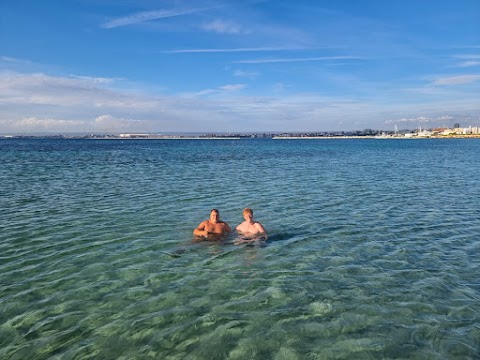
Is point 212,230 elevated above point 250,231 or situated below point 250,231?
above

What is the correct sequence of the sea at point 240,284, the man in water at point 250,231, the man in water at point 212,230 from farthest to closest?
the man in water at point 250,231 < the man in water at point 212,230 < the sea at point 240,284

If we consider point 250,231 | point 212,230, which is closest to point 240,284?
point 212,230

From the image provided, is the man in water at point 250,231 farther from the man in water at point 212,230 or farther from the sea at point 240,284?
the man in water at point 212,230

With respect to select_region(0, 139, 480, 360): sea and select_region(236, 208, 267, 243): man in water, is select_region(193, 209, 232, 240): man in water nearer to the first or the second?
select_region(0, 139, 480, 360): sea

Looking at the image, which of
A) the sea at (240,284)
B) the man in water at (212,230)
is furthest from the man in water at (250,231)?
the man in water at (212,230)

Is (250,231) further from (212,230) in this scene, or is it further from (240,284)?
(240,284)

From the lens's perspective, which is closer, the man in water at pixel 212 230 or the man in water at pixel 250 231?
the man in water at pixel 212 230

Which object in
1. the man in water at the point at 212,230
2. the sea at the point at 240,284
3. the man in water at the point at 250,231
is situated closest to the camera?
the sea at the point at 240,284

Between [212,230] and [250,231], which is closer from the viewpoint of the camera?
[212,230]

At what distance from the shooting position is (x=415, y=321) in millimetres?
6965

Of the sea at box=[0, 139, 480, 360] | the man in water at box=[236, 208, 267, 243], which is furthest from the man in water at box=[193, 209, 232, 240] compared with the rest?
the man in water at box=[236, 208, 267, 243]

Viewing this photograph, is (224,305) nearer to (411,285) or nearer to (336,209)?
(411,285)

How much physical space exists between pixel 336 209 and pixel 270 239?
588cm

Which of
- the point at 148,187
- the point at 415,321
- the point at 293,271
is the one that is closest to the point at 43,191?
the point at 148,187
